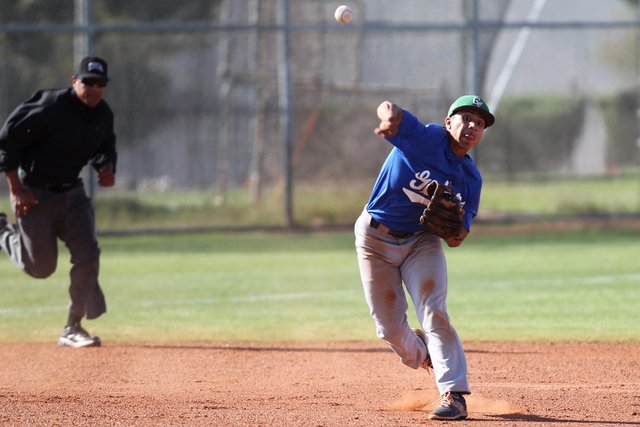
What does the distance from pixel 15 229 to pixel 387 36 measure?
30.5 feet

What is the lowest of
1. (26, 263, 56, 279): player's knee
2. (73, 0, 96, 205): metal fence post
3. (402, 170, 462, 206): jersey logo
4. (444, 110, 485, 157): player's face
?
(26, 263, 56, 279): player's knee

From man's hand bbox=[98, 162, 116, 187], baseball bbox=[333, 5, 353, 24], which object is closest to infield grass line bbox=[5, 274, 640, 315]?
man's hand bbox=[98, 162, 116, 187]

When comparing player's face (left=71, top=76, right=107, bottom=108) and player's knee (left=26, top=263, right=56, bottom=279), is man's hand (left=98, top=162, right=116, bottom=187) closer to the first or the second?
player's face (left=71, top=76, right=107, bottom=108)

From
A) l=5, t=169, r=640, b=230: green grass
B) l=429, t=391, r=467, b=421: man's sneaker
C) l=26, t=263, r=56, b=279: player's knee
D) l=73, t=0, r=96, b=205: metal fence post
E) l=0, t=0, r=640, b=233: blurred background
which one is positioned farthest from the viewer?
l=0, t=0, r=640, b=233: blurred background

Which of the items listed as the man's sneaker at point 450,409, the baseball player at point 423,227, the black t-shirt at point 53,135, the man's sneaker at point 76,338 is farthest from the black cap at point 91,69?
the man's sneaker at point 450,409

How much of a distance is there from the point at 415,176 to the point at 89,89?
2.91 m

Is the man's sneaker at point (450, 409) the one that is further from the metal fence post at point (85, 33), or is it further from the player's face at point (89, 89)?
the metal fence post at point (85, 33)

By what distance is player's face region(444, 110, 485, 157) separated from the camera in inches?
159

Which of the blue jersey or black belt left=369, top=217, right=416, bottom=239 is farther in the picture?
black belt left=369, top=217, right=416, bottom=239

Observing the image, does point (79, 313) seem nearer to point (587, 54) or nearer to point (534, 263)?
point (534, 263)

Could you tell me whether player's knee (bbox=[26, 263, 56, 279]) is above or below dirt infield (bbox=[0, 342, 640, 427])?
above

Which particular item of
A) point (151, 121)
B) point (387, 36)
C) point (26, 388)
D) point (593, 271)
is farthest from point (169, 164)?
point (26, 388)

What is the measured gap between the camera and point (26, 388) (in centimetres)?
467

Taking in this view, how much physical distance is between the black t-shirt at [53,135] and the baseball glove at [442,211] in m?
3.06
